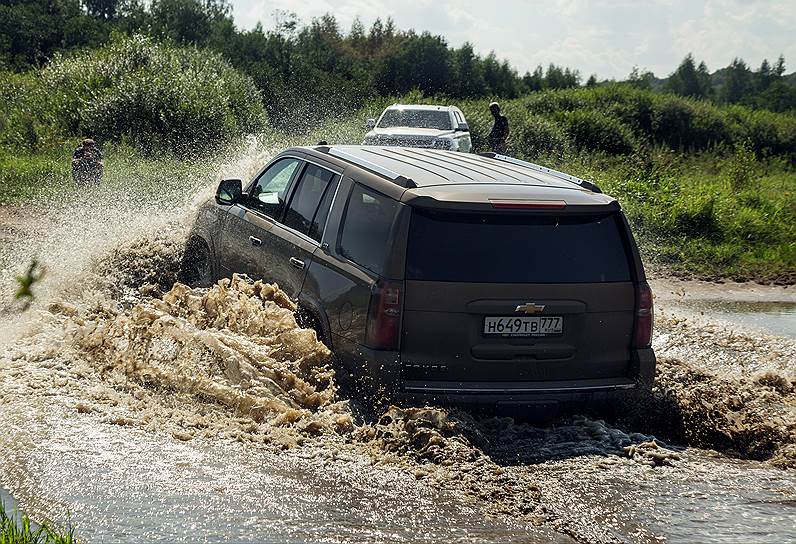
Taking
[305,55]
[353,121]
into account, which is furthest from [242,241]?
[305,55]

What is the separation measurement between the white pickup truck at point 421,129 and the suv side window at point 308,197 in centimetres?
1457

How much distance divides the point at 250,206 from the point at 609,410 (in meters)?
3.41

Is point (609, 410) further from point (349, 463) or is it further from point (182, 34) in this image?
point (182, 34)

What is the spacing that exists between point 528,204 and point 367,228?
1028mm

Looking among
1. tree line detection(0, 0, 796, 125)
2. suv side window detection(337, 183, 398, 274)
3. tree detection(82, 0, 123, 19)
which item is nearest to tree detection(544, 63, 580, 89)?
tree line detection(0, 0, 796, 125)

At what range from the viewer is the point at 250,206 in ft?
27.3

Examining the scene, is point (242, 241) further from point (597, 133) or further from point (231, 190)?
point (597, 133)

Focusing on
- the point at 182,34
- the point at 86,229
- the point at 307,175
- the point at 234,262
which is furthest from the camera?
the point at 182,34

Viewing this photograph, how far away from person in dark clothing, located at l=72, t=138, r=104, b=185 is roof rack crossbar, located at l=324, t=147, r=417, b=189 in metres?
10.3

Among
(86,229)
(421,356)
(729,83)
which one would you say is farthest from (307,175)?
(729,83)

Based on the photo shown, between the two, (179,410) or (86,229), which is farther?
(86,229)

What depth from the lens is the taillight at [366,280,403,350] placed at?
600 cm

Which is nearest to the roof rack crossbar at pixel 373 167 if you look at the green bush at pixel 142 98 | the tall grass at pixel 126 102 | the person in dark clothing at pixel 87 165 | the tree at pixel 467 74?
the person in dark clothing at pixel 87 165

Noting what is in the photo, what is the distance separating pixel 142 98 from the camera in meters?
27.7
